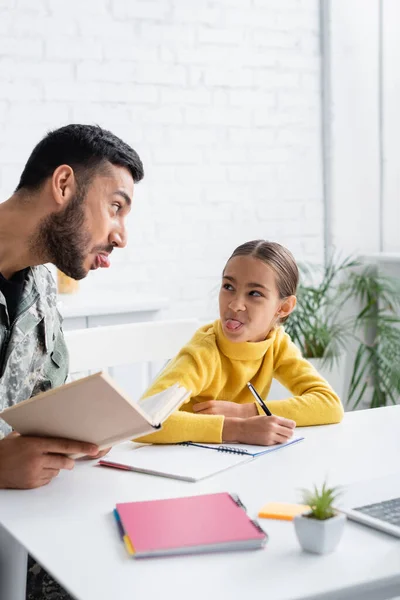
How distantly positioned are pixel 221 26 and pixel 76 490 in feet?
9.21

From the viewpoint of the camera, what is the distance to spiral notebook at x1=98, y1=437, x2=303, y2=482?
1438 mm

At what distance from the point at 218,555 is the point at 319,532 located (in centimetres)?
13

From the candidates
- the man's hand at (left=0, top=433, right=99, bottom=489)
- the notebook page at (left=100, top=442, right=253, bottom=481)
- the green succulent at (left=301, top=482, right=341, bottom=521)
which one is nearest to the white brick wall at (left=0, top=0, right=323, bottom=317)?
the notebook page at (left=100, top=442, right=253, bottom=481)

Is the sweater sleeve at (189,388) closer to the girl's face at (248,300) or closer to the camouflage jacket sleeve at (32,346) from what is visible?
the girl's face at (248,300)

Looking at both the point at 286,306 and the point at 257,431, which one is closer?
the point at 257,431

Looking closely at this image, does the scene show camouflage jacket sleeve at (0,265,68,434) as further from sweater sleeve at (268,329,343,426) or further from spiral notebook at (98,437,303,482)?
sweater sleeve at (268,329,343,426)

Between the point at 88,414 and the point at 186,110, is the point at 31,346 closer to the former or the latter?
the point at 88,414

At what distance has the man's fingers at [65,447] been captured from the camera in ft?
4.50

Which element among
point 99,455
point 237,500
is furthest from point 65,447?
point 237,500

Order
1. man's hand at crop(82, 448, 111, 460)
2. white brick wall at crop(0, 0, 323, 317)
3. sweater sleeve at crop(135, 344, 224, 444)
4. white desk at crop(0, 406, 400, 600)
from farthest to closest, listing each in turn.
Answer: white brick wall at crop(0, 0, 323, 317)
sweater sleeve at crop(135, 344, 224, 444)
man's hand at crop(82, 448, 111, 460)
white desk at crop(0, 406, 400, 600)

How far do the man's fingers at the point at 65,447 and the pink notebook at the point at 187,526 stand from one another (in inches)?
6.7

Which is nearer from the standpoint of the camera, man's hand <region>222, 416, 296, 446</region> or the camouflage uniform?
man's hand <region>222, 416, 296, 446</region>

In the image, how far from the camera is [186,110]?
368 centimetres

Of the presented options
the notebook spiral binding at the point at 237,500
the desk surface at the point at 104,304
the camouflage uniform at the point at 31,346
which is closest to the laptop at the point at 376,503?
the notebook spiral binding at the point at 237,500
